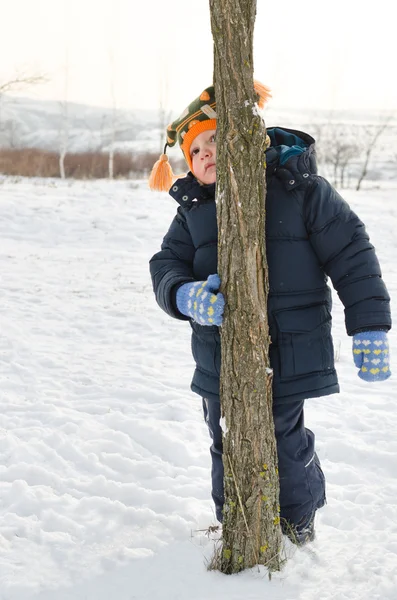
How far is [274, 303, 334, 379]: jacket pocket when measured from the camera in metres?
2.05

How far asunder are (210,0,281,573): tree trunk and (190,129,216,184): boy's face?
0.32 m

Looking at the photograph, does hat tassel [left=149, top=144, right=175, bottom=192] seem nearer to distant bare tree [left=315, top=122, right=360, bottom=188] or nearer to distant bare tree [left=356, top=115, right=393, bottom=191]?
distant bare tree [left=356, top=115, right=393, bottom=191]

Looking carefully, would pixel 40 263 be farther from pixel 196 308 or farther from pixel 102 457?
pixel 196 308

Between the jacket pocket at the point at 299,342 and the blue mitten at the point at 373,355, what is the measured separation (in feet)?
0.61

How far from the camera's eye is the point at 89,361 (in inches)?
192

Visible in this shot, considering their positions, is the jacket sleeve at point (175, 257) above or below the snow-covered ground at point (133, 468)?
above

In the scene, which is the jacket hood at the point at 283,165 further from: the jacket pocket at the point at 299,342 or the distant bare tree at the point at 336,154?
the distant bare tree at the point at 336,154

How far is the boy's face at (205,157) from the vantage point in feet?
7.13

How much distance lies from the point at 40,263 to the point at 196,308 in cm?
708

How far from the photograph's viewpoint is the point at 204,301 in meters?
1.90

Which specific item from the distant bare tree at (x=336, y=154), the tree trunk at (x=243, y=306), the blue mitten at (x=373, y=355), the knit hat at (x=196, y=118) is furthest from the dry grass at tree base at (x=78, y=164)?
the blue mitten at (x=373, y=355)

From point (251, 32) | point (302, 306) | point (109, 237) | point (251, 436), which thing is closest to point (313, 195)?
point (302, 306)

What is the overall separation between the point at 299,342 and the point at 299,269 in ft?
0.85

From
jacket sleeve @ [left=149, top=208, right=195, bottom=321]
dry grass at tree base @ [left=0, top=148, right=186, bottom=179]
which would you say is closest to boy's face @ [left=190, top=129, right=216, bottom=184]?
jacket sleeve @ [left=149, top=208, right=195, bottom=321]
